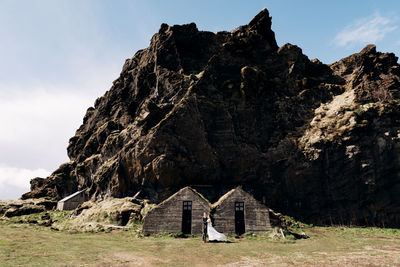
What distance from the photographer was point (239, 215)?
25047 mm

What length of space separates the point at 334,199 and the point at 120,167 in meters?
31.5

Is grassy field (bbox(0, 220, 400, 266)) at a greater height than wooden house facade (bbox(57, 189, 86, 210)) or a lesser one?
lesser

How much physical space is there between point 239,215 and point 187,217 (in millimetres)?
5109

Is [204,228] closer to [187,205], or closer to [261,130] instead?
[187,205]

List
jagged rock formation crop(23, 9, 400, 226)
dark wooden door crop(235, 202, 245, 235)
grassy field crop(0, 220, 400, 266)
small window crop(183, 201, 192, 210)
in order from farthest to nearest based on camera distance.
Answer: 1. jagged rock formation crop(23, 9, 400, 226)
2. small window crop(183, 201, 192, 210)
3. dark wooden door crop(235, 202, 245, 235)
4. grassy field crop(0, 220, 400, 266)

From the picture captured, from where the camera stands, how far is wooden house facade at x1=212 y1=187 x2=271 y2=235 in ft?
79.6

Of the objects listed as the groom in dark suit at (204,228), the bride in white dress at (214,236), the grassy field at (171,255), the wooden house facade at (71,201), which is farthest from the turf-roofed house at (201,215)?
the wooden house facade at (71,201)

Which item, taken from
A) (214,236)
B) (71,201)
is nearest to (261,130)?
(214,236)

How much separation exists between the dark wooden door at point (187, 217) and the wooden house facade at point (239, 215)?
233cm

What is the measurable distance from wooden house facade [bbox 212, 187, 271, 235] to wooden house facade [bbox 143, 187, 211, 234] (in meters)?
1.40

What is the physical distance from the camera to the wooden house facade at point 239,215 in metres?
24.3

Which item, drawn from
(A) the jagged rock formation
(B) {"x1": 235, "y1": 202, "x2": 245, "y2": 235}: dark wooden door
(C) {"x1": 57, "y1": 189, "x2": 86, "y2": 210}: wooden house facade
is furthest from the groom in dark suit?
(C) {"x1": 57, "y1": 189, "x2": 86, "y2": 210}: wooden house facade

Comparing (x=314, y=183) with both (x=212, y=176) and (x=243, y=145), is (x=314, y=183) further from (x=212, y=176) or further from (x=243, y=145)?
(x=212, y=176)

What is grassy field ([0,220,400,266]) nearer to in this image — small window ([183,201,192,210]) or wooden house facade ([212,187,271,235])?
wooden house facade ([212,187,271,235])
